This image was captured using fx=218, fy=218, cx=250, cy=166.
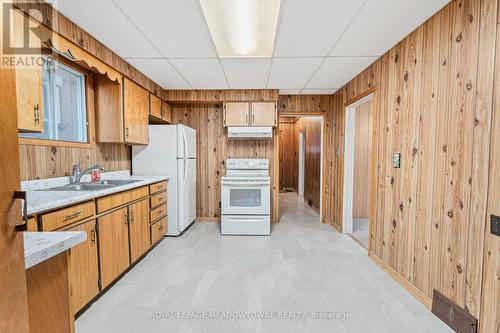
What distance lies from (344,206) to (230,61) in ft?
9.00

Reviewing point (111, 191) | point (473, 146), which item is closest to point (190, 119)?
point (111, 191)

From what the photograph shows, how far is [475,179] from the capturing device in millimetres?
1420

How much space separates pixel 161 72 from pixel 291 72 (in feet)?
5.76

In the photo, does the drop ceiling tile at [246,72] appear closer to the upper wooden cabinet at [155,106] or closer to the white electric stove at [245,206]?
the upper wooden cabinet at [155,106]

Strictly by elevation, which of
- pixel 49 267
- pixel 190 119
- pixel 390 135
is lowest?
pixel 49 267

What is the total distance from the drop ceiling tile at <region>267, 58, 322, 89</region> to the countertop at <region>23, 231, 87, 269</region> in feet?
8.08

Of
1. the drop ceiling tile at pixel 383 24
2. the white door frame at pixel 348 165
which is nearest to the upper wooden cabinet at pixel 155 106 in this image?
the drop ceiling tile at pixel 383 24

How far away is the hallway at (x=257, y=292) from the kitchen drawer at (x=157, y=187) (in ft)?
2.55

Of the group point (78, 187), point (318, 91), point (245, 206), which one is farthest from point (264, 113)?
point (78, 187)

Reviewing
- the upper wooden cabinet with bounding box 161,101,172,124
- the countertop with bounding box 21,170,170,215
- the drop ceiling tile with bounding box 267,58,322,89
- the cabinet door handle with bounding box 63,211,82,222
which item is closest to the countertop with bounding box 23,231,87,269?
the countertop with bounding box 21,170,170,215

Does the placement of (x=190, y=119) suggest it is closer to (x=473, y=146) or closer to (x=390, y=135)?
(x=390, y=135)

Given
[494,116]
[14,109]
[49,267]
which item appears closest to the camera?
[14,109]

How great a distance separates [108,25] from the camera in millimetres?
1888

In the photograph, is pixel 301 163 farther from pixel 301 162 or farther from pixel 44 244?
pixel 44 244
